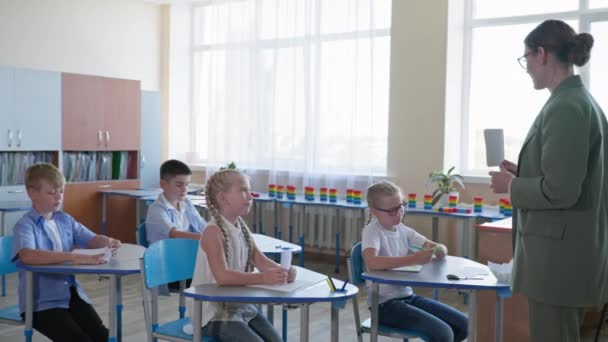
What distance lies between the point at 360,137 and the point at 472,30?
4.92 ft

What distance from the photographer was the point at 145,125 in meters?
7.48

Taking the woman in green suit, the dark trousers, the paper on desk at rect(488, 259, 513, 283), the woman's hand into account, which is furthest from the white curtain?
the woman in green suit

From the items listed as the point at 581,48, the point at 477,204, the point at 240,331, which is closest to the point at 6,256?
the point at 240,331

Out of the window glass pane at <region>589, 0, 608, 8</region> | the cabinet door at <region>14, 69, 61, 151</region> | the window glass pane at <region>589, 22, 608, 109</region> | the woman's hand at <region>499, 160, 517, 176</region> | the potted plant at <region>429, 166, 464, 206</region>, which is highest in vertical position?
the window glass pane at <region>589, 0, 608, 8</region>

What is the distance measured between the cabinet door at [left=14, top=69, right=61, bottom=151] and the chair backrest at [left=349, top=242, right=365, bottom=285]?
4226mm

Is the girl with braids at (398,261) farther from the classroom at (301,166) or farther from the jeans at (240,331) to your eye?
the jeans at (240,331)

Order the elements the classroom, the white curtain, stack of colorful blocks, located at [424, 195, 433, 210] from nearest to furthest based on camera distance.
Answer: the classroom
stack of colorful blocks, located at [424, 195, 433, 210]
the white curtain

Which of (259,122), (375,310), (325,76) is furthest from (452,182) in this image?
(375,310)

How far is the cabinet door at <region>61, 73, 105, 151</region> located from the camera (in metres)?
6.54

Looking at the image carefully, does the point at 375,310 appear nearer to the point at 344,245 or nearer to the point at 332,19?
the point at 344,245

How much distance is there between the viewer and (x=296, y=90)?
7.05 meters

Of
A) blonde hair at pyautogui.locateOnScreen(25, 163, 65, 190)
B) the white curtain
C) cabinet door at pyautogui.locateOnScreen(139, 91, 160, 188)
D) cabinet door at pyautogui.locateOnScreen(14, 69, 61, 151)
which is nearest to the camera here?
blonde hair at pyautogui.locateOnScreen(25, 163, 65, 190)

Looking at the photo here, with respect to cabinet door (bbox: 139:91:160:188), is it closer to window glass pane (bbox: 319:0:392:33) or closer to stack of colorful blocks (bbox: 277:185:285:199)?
stack of colorful blocks (bbox: 277:185:285:199)

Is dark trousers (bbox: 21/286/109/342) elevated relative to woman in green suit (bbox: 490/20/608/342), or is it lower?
lower
